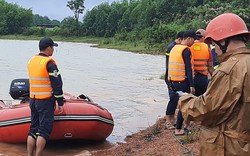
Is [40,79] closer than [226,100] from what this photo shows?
No

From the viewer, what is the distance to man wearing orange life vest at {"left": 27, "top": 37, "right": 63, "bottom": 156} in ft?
17.6

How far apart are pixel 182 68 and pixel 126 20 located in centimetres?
6320

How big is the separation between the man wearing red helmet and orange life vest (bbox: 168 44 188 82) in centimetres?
336

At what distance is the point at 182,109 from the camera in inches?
99.4

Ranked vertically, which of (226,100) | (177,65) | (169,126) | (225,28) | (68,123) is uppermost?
(225,28)

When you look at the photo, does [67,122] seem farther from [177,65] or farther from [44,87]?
[177,65]

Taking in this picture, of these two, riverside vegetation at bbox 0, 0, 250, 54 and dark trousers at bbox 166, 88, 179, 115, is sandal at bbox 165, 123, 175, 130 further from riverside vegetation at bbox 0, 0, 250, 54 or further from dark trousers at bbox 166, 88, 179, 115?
riverside vegetation at bbox 0, 0, 250, 54

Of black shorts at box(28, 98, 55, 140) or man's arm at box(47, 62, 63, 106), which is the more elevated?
man's arm at box(47, 62, 63, 106)

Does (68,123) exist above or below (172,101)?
below

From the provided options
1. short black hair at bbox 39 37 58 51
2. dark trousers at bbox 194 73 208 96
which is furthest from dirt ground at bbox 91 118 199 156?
short black hair at bbox 39 37 58 51

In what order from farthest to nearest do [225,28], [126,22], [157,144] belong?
[126,22]
[157,144]
[225,28]

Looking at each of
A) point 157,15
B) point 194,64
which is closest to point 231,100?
point 194,64

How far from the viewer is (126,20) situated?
68.4 m

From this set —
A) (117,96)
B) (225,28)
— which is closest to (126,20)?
(117,96)
